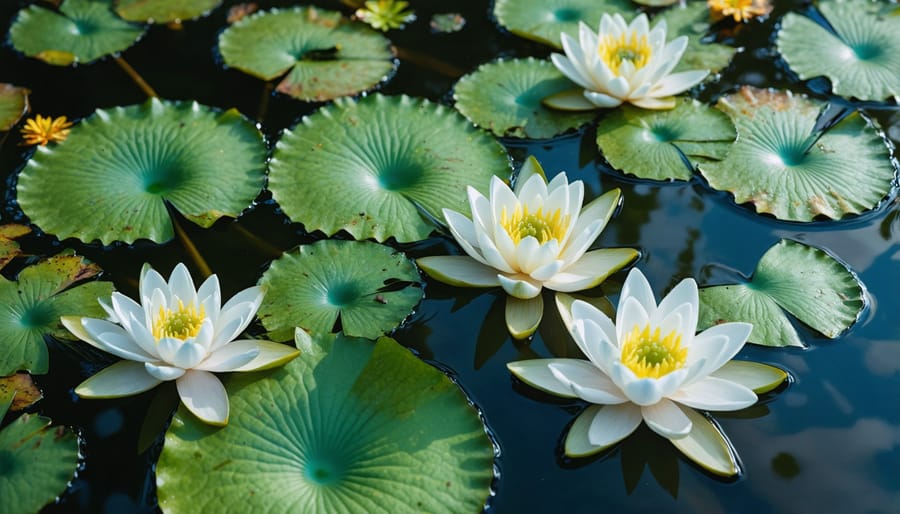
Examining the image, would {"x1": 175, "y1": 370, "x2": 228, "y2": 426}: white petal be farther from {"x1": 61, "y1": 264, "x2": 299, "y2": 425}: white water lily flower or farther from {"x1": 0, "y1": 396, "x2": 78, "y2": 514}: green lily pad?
{"x1": 0, "y1": 396, "x2": 78, "y2": 514}: green lily pad

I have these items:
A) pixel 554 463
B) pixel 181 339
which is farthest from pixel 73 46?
pixel 554 463

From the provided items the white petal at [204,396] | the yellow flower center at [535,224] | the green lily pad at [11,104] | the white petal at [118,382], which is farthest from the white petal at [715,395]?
the green lily pad at [11,104]

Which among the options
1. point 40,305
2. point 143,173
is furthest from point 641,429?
point 143,173

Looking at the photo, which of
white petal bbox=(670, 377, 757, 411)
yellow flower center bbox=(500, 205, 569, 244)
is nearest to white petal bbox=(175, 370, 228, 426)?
yellow flower center bbox=(500, 205, 569, 244)

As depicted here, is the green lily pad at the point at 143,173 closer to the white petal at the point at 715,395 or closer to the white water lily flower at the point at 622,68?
the white water lily flower at the point at 622,68

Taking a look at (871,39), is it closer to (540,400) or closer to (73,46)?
(540,400)
